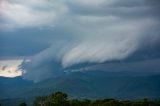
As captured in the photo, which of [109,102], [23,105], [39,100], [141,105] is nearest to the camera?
[109,102]

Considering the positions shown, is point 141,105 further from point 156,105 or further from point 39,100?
point 39,100

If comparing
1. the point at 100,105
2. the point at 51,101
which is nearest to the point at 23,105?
the point at 51,101

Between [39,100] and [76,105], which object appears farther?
[39,100]

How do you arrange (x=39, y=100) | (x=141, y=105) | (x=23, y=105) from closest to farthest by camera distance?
(x=141, y=105), (x=39, y=100), (x=23, y=105)

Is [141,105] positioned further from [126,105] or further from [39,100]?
[39,100]

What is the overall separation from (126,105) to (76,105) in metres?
20.9

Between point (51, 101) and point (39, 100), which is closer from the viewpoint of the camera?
point (51, 101)

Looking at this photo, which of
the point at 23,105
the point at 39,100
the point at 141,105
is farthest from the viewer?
the point at 23,105

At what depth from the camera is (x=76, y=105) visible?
16500cm

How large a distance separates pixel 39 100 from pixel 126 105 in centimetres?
4143

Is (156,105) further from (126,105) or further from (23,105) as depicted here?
(23,105)

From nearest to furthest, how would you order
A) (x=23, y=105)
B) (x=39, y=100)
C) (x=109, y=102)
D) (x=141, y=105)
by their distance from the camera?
1. (x=109, y=102)
2. (x=141, y=105)
3. (x=39, y=100)
4. (x=23, y=105)

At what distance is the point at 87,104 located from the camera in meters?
167

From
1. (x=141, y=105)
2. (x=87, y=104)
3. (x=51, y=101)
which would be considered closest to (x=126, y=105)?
(x=141, y=105)
